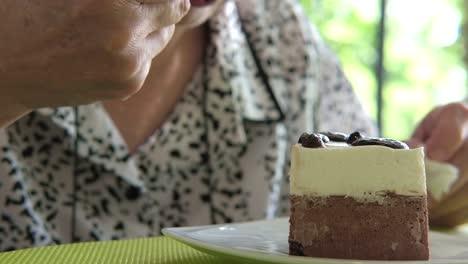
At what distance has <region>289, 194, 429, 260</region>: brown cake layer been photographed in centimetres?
59

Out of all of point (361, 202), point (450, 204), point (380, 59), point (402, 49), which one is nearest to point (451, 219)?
point (450, 204)

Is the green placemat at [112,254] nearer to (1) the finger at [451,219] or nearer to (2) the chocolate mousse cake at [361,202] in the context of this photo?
(2) the chocolate mousse cake at [361,202]

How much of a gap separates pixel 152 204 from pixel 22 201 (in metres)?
0.22

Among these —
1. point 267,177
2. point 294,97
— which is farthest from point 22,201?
point 294,97

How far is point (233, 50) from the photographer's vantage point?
1234 mm

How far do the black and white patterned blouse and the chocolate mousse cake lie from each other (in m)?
0.55

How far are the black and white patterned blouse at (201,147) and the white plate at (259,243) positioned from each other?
418 millimetres

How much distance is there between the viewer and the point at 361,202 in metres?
0.60

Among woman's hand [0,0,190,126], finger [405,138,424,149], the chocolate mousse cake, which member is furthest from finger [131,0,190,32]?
finger [405,138,424,149]

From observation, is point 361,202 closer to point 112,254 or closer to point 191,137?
point 112,254

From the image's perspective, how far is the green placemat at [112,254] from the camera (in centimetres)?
62

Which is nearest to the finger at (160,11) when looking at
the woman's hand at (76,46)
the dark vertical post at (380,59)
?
the woman's hand at (76,46)

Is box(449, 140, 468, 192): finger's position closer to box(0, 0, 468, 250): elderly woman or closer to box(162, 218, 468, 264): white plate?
box(0, 0, 468, 250): elderly woman

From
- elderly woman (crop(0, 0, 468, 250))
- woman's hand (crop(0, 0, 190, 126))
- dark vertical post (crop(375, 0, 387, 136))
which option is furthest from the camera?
dark vertical post (crop(375, 0, 387, 136))
